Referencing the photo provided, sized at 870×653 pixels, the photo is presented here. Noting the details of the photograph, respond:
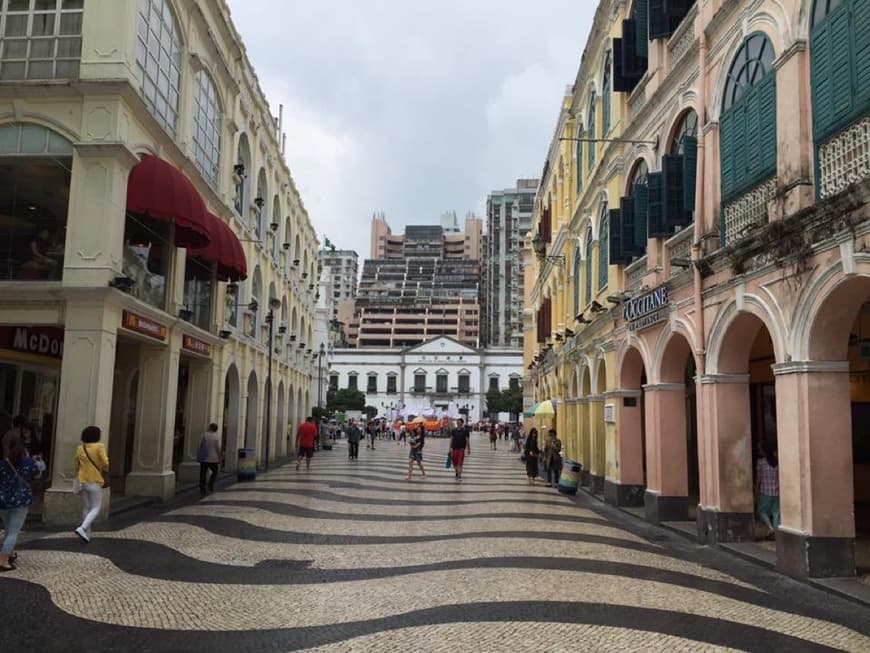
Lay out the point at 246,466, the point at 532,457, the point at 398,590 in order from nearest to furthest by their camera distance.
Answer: the point at 398,590 < the point at 246,466 < the point at 532,457

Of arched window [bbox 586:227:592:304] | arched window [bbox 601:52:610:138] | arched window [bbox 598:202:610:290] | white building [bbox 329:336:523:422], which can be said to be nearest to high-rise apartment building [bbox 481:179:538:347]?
white building [bbox 329:336:523:422]

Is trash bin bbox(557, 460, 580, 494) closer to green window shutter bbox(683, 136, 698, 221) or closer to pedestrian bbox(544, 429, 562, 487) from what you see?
pedestrian bbox(544, 429, 562, 487)

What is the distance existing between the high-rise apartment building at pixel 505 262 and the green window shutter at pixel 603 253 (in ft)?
374

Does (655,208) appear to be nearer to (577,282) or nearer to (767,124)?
(767,124)

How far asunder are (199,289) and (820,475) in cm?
1486

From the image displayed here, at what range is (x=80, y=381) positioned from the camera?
11734 millimetres

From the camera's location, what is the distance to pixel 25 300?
12039mm

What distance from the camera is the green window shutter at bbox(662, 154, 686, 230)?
12.1 meters

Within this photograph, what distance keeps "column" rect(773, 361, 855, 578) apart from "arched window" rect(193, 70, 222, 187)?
13592 mm

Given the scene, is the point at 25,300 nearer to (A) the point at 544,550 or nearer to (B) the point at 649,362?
(A) the point at 544,550

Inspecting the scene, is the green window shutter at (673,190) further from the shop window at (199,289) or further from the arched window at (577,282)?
the shop window at (199,289)

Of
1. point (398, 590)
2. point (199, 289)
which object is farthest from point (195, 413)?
point (398, 590)

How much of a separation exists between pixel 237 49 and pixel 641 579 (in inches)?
695

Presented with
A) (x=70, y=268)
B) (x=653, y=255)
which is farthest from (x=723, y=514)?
(x=70, y=268)
